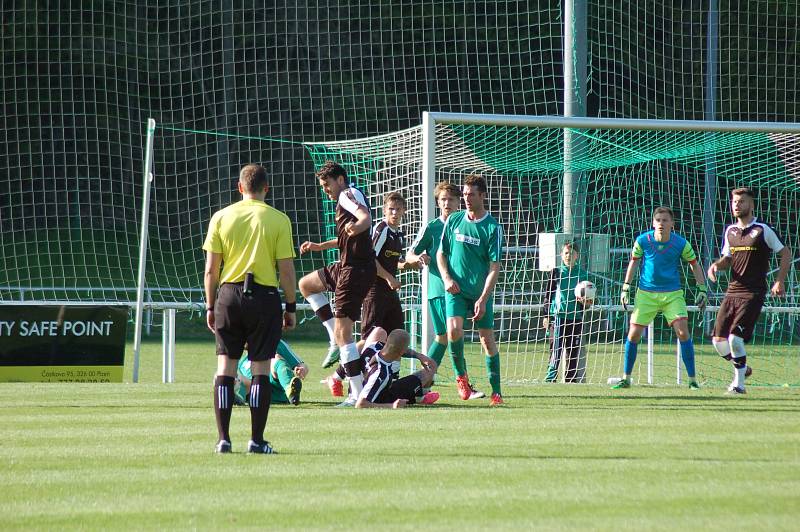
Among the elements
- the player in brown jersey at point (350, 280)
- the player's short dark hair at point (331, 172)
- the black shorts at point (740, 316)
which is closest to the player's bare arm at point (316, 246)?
the player in brown jersey at point (350, 280)

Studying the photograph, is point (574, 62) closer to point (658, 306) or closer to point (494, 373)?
point (658, 306)

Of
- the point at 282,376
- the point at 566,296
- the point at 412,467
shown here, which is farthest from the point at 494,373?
the point at 566,296

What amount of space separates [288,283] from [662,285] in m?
6.07

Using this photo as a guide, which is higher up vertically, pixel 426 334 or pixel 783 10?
pixel 783 10

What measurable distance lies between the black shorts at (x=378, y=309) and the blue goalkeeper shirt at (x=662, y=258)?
2747 millimetres

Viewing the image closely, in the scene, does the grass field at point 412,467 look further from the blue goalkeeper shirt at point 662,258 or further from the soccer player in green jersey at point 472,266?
the blue goalkeeper shirt at point 662,258

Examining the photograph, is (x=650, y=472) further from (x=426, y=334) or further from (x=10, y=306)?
(x=10, y=306)

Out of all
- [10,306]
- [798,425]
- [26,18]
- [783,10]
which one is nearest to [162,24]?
[26,18]

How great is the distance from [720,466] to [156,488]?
9.81ft

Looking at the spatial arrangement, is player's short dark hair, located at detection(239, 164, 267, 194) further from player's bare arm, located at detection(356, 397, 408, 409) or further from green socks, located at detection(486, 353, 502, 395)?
green socks, located at detection(486, 353, 502, 395)

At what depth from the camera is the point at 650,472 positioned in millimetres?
6047

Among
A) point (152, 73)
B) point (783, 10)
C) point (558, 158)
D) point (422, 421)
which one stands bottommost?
point (422, 421)

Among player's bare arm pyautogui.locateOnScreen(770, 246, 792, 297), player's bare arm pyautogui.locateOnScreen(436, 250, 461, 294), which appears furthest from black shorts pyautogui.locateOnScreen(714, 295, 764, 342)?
player's bare arm pyautogui.locateOnScreen(436, 250, 461, 294)

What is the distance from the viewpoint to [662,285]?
39.7 feet
